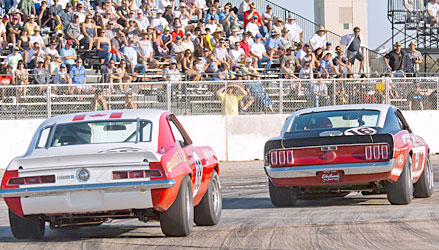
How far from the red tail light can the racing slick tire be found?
4066mm

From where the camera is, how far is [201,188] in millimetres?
8914

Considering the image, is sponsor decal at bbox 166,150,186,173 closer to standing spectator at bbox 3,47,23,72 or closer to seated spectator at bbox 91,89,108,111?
seated spectator at bbox 91,89,108,111

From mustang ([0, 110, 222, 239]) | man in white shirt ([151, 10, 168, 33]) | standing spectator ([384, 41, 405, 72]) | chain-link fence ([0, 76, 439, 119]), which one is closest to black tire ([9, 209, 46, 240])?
mustang ([0, 110, 222, 239])

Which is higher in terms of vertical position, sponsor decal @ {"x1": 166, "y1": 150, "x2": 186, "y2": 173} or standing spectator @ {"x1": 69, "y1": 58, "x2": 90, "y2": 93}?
standing spectator @ {"x1": 69, "y1": 58, "x2": 90, "y2": 93}

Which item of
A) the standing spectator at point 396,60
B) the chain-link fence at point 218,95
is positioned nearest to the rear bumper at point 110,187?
the chain-link fence at point 218,95

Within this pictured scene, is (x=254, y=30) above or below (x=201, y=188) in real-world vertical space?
above

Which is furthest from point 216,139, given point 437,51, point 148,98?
point 437,51

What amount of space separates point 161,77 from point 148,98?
200 cm

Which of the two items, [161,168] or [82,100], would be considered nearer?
[161,168]

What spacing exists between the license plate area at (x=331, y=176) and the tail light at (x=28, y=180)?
3836 mm

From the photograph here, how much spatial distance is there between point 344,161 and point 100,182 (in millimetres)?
3731

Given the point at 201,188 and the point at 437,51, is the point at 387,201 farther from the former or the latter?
the point at 437,51

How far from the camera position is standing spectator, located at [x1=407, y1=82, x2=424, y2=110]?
881 inches

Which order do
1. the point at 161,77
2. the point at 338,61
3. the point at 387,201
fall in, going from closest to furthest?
1. the point at 387,201
2. the point at 161,77
3. the point at 338,61
